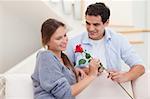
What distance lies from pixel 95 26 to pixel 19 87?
60cm

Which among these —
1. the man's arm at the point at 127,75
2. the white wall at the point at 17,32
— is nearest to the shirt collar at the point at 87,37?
the man's arm at the point at 127,75

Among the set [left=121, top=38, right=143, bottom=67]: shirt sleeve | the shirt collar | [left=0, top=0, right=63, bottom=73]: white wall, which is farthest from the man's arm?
[left=0, top=0, right=63, bottom=73]: white wall

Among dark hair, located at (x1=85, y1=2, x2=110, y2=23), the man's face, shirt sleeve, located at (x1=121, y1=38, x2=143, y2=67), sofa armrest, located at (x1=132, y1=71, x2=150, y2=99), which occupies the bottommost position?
sofa armrest, located at (x1=132, y1=71, x2=150, y2=99)

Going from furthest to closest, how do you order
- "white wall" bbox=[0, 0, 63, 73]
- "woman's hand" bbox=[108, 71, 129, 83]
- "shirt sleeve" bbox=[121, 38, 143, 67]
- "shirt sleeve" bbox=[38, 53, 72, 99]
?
"white wall" bbox=[0, 0, 63, 73] < "shirt sleeve" bbox=[121, 38, 143, 67] < "woman's hand" bbox=[108, 71, 129, 83] < "shirt sleeve" bbox=[38, 53, 72, 99]

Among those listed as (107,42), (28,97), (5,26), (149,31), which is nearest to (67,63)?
(28,97)

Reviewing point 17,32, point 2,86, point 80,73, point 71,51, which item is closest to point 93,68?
point 80,73

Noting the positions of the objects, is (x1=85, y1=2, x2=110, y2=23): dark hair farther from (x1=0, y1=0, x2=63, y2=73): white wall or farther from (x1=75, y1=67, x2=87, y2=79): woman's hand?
(x1=0, y1=0, x2=63, y2=73): white wall

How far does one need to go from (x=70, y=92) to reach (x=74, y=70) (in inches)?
8.6

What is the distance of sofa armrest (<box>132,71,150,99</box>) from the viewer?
5.20ft

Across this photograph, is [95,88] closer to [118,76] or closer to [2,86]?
[118,76]

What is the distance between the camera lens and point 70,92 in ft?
4.43

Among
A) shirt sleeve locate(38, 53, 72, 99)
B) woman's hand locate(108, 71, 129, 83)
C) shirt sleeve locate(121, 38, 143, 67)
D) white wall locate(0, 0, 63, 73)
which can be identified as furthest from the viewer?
white wall locate(0, 0, 63, 73)

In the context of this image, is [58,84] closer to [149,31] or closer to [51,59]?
[51,59]

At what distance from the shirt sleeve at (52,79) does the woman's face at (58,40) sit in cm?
7
